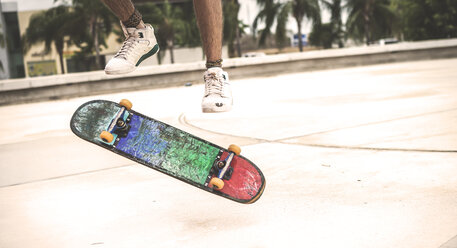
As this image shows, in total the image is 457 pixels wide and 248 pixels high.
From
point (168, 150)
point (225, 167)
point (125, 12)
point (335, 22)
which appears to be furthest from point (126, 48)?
point (335, 22)

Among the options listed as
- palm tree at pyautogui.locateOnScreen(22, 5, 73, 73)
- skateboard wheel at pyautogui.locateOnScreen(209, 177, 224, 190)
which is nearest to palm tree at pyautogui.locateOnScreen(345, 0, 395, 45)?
palm tree at pyautogui.locateOnScreen(22, 5, 73, 73)

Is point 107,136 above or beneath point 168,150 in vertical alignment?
above

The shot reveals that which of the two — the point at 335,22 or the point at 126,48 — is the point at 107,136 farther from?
the point at 335,22

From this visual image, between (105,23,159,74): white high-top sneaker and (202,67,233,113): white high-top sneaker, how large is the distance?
370 millimetres

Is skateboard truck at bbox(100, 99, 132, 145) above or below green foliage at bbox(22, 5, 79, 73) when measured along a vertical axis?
below

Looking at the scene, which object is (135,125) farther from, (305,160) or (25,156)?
(25,156)

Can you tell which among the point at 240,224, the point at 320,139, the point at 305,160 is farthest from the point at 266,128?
the point at 240,224

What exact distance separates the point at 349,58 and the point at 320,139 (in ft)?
37.7

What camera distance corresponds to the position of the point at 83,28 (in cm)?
3553

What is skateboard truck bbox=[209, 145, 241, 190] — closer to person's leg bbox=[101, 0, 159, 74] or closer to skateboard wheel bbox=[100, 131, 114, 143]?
skateboard wheel bbox=[100, 131, 114, 143]

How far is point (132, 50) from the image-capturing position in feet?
8.17

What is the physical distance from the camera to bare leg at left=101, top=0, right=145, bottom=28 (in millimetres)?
2406

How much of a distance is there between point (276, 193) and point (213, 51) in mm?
936

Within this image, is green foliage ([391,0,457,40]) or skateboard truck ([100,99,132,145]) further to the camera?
green foliage ([391,0,457,40])
